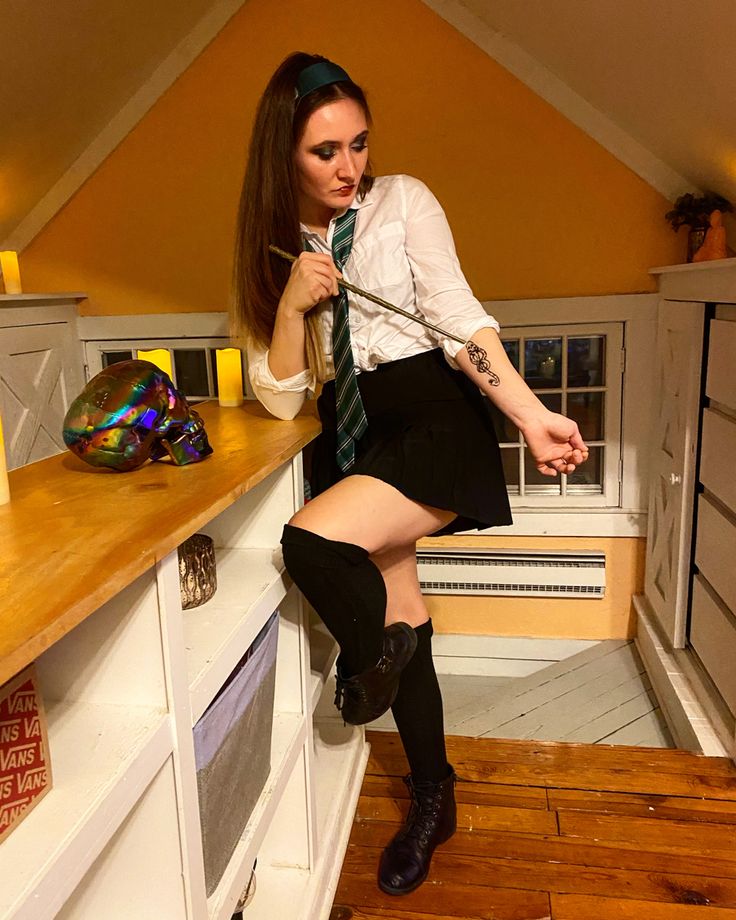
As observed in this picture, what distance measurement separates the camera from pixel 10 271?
7.15 feet

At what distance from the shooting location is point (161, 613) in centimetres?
82

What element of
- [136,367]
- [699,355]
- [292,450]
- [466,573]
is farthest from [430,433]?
[466,573]

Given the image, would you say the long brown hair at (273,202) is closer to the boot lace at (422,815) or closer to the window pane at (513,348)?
the boot lace at (422,815)

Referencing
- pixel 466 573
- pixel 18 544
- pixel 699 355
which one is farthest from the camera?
pixel 466 573

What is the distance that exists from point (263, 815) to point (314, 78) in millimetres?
1209

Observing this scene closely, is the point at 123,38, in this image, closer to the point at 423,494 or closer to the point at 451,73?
the point at 451,73

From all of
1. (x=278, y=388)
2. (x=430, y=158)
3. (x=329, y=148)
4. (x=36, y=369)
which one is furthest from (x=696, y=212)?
(x=36, y=369)

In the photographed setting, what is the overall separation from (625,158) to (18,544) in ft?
6.68

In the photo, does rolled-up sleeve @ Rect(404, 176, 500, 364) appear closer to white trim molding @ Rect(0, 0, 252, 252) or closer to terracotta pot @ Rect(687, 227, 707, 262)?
terracotta pot @ Rect(687, 227, 707, 262)

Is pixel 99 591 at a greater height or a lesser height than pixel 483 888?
greater

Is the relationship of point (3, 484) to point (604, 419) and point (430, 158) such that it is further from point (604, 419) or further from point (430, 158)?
point (604, 419)

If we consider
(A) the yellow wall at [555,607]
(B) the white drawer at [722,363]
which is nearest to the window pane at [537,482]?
(A) the yellow wall at [555,607]

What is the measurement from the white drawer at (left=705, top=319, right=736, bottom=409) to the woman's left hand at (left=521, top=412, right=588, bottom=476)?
0.70 meters

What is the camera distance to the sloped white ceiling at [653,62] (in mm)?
1450
